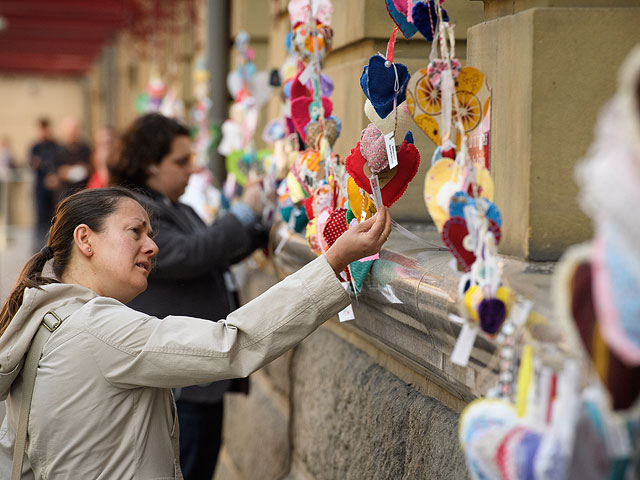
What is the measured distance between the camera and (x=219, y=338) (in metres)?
1.86

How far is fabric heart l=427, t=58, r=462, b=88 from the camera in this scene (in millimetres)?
1870

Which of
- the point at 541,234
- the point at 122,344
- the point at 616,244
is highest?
the point at 616,244

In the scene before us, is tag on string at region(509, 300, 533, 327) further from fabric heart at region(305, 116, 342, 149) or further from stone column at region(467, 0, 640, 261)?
fabric heart at region(305, 116, 342, 149)

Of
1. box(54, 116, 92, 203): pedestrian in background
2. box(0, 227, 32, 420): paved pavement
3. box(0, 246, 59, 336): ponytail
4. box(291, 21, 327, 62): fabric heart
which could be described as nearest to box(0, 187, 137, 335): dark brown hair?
box(0, 246, 59, 336): ponytail

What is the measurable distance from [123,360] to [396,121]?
711 mm

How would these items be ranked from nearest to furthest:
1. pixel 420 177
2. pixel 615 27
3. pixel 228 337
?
pixel 615 27 → pixel 228 337 → pixel 420 177

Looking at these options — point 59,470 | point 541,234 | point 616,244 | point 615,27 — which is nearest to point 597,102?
point 615,27

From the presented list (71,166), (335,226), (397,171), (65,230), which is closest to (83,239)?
(65,230)

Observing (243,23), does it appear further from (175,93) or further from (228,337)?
(228,337)

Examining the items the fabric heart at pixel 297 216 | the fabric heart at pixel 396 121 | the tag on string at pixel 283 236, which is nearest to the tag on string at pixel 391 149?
the fabric heart at pixel 396 121

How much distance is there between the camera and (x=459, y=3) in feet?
7.77

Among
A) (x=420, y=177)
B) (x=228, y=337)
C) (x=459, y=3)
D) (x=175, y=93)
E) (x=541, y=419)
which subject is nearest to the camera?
(x=541, y=419)

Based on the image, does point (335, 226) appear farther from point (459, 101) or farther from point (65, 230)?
point (65, 230)

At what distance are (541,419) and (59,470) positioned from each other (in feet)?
3.64
